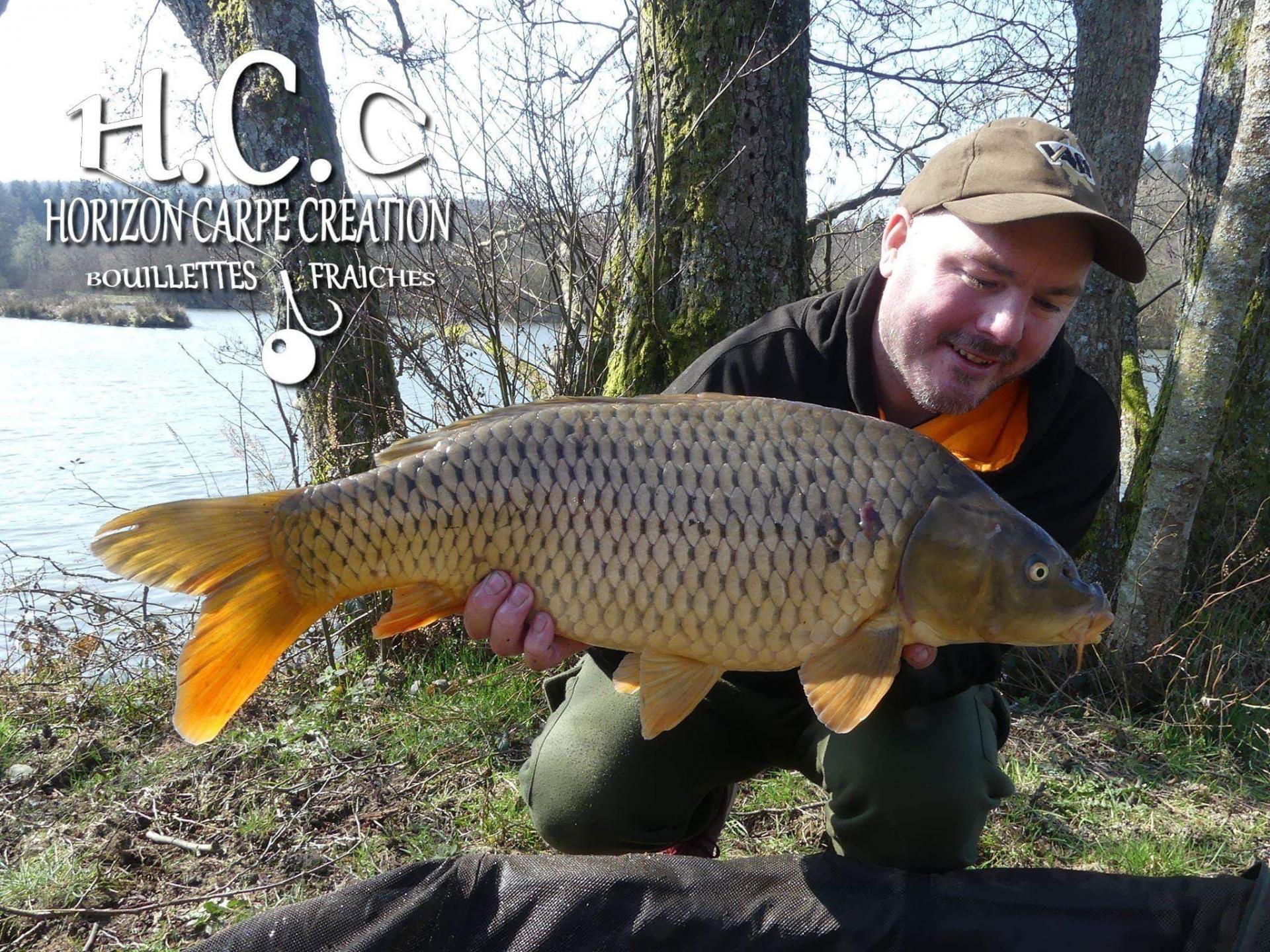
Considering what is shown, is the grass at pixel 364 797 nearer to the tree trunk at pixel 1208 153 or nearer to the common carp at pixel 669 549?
the common carp at pixel 669 549

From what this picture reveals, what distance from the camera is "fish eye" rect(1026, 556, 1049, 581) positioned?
48.1 inches

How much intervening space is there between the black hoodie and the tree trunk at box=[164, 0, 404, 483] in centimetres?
146

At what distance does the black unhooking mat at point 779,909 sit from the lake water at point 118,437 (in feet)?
5.94

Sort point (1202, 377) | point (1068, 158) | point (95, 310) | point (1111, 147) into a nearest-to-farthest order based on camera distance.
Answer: point (1068, 158) → point (1202, 377) → point (1111, 147) → point (95, 310)

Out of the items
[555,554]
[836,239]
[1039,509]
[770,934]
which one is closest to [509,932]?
[770,934]

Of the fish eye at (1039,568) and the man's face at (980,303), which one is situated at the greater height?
the man's face at (980,303)

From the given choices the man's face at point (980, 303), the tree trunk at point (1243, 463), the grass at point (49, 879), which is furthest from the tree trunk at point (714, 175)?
the grass at point (49, 879)

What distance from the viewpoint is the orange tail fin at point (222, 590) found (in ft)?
3.98

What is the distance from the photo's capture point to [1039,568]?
1.22m

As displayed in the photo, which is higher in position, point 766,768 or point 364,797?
point 766,768

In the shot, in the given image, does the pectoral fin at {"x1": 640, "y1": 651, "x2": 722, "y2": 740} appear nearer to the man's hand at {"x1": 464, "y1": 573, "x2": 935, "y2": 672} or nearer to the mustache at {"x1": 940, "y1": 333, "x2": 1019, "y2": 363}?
the man's hand at {"x1": 464, "y1": 573, "x2": 935, "y2": 672}

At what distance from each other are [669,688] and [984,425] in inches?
32.1

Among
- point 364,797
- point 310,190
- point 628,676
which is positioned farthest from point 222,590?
point 310,190

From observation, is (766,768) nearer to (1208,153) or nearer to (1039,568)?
(1039,568)
